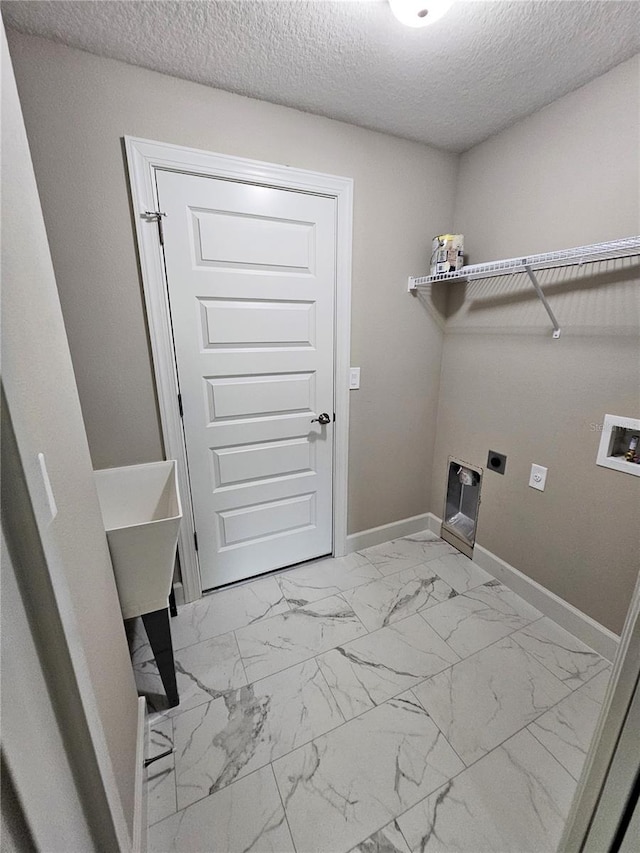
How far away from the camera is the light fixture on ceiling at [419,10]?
99cm

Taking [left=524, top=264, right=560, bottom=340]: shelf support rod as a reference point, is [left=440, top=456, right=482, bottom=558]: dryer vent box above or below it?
below

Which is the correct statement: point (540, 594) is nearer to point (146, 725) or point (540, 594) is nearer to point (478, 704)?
point (478, 704)

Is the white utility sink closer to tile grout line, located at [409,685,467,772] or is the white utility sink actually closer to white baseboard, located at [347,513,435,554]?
tile grout line, located at [409,685,467,772]

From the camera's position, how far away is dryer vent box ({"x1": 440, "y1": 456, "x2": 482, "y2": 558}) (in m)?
2.16

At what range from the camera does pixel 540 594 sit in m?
1.79

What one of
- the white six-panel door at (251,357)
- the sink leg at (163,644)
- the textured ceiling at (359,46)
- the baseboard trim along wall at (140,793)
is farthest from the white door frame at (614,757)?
the textured ceiling at (359,46)

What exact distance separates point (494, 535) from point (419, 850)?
1.41 meters

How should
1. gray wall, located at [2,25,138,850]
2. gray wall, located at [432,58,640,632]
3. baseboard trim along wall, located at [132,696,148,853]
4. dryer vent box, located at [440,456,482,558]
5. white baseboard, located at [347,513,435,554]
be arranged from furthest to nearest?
white baseboard, located at [347,513,435,554], dryer vent box, located at [440,456,482,558], gray wall, located at [432,58,640,632], baseboard trim along wall, located at [132,696,148,853], gray wall, located at [2,25,138,850]

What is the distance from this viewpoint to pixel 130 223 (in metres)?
1.40

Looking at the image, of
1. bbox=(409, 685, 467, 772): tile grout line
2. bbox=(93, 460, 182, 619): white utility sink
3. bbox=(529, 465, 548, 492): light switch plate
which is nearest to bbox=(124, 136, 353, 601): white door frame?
bbox=(93, 460, 182, 619): white utility sink

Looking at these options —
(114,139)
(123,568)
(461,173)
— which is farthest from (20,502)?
→ (461,173)

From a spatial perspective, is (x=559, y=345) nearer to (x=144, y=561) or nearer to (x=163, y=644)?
(x=144, y=561)

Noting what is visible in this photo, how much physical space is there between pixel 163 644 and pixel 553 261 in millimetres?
2221

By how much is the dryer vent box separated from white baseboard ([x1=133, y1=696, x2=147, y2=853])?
6.19 ft
